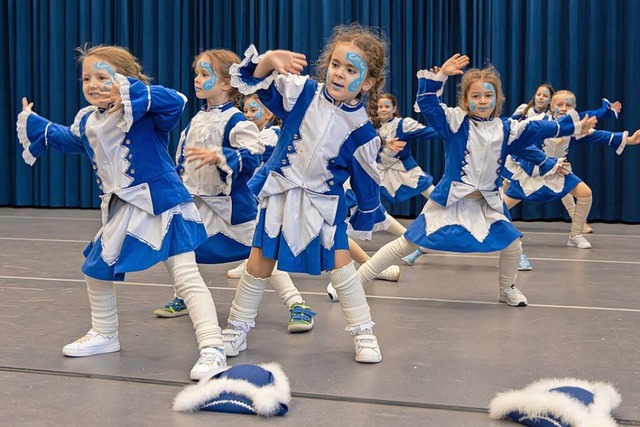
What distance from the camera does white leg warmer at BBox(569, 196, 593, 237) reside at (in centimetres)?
650

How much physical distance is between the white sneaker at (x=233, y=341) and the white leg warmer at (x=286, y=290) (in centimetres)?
56

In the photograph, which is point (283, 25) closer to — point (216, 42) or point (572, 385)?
point (216, 42)

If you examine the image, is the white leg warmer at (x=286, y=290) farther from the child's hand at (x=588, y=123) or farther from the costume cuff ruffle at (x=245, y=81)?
the child's hand at (x=588, y=123)

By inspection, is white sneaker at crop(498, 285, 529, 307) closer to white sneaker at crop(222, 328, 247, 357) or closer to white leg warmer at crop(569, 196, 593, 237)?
white sneaker at crop(222, 328, 247, 357)

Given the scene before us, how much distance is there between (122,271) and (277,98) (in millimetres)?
831

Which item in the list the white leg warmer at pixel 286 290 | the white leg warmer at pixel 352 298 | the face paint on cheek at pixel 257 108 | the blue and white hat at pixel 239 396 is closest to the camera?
the blue and white hat at pixel 239 396

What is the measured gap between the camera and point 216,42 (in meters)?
9.63

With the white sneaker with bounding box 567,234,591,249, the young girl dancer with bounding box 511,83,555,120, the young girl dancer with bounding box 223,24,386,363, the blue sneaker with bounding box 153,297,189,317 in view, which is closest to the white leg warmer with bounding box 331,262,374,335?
the young girl dancer with bounding box 223,24,386,363

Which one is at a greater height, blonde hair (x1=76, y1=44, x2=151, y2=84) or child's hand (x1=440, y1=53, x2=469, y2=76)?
child's hand (x1=440, y1=53, x2=469, y2=76)

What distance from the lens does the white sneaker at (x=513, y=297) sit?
416 centimetres

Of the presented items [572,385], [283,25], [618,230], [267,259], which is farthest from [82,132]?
[283,25]

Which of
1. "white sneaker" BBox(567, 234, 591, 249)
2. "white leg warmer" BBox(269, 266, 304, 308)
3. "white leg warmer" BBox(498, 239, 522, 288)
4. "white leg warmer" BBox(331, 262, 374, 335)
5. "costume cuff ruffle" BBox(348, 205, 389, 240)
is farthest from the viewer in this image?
"white sneaker" BBox(567, 234, 591, 249)

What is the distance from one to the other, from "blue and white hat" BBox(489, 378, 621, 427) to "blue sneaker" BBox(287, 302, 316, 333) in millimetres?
1222

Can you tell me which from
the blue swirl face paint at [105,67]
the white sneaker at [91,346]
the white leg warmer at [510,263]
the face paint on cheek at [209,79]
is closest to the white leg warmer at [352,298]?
the white sneaker at [91,346]
